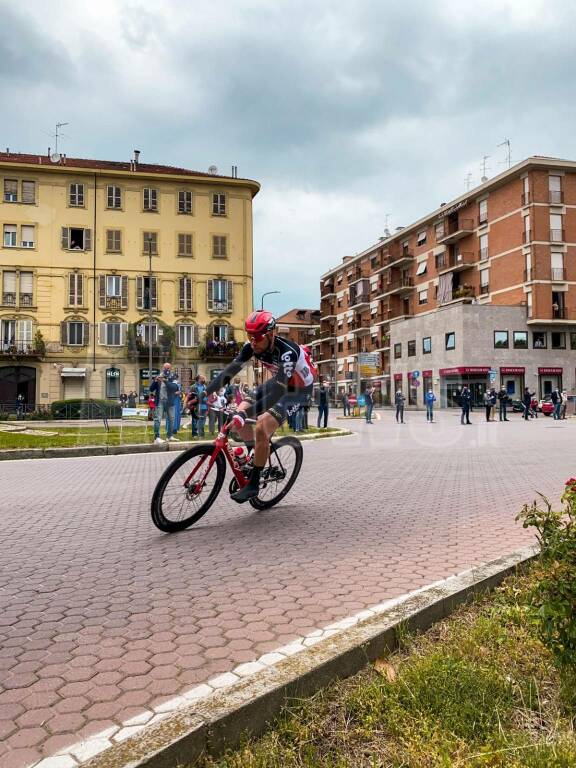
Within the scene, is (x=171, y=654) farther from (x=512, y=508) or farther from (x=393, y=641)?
(x=512, y=508)

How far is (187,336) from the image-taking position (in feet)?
154

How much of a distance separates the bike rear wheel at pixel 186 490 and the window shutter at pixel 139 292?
42.0 meters

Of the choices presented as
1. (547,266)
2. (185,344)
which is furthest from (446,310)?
(185,344)

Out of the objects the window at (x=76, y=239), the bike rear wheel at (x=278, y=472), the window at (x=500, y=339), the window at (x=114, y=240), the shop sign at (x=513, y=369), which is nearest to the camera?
the bike rear wheel at (x=278, y=472)

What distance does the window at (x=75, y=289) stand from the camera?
45.5m

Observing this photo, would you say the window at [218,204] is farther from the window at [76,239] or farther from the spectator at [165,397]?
the spectator at [165,397]

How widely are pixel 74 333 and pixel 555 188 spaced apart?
124ft

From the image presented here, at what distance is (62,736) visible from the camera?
2.20 metres

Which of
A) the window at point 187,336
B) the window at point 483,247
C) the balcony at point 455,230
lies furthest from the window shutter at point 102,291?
the window at point 483,247

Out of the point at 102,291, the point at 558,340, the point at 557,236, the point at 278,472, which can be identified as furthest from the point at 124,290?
the point at 278,472

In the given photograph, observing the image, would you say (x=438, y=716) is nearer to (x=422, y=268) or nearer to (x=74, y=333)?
(x=74, y=333)

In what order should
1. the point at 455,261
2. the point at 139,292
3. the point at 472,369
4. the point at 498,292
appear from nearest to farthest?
the point at 139,292, the point at 472,369, the point at 498,292, the point at 455,261

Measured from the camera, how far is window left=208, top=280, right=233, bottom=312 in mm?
47156

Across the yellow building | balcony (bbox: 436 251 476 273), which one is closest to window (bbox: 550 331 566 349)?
balcony (bbox: 436 251 476 273)
